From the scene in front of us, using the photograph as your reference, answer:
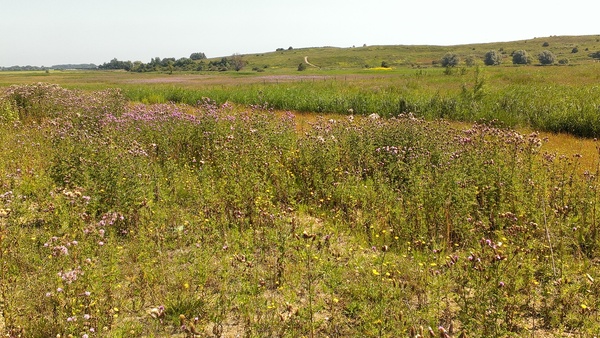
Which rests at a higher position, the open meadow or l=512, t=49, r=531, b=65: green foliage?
l=512, t=49, r=531, b=65: green foliage

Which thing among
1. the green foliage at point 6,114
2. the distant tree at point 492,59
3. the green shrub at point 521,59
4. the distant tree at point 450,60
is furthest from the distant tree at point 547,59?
the green foliage at point 6,114

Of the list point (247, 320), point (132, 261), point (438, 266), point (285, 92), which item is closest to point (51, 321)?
point (132, 261)

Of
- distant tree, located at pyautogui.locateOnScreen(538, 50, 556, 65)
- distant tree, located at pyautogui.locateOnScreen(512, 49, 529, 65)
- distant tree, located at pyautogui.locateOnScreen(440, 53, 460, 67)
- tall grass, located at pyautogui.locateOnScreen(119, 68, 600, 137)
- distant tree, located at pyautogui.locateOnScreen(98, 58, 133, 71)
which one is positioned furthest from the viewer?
distant tree, located at pyautogui.locateOnScreen(98, 58, 133, 71)

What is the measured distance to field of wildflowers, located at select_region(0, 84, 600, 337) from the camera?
3625mm

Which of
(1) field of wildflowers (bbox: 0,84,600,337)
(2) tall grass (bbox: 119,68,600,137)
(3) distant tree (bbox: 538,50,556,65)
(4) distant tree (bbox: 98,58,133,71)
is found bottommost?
(1) field of wildflowers (bbox: 0,84,600,337)

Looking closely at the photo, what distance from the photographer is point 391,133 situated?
8547 millimetres

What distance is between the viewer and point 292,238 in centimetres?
497

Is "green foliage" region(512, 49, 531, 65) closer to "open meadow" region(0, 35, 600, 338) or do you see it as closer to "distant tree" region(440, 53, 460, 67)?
"distant tree" region(440, 53, 460, 67)

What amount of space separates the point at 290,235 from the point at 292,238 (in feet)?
0.59

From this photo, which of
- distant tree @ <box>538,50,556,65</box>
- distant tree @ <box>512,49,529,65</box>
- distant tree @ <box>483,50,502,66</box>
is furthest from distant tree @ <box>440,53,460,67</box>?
distant tree @ <box>538,50,556,65</box>

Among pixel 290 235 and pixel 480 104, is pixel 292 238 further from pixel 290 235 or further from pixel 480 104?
pixel 480 104

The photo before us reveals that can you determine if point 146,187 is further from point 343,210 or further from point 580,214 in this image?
point 580,214

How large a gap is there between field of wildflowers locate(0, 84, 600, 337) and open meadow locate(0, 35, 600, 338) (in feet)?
0.10

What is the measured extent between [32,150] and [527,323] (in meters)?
10.2
